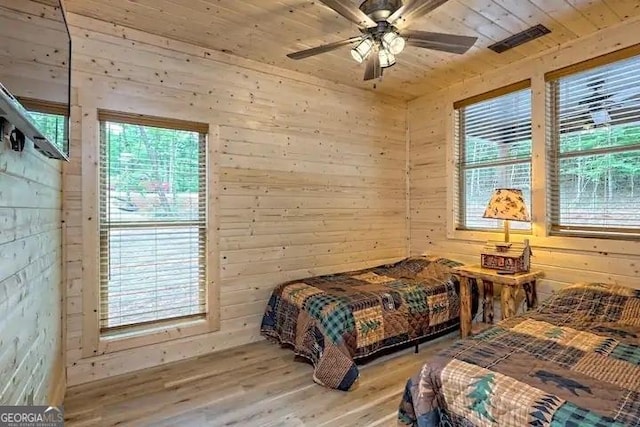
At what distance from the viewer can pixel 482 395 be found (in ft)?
Result: 4.61

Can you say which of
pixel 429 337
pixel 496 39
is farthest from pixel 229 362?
pixel 496 39

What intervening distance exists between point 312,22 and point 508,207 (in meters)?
2.20

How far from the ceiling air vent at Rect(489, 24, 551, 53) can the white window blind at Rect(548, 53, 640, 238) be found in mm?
472

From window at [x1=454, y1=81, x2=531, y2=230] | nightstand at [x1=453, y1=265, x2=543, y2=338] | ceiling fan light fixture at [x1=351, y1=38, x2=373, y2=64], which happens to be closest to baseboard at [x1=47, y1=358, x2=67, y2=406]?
ceiling fan light fixture at [x1=351, y1=38, x2=373, y2=64]

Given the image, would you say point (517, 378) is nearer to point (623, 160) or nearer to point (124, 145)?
point (623, 160)

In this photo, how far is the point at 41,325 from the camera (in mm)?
1804

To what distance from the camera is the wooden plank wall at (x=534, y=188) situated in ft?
9.21

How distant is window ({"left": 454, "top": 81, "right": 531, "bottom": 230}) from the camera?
3.42 meters

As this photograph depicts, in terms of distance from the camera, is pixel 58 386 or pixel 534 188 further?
pixel 534 188

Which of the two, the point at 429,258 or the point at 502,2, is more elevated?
the point at 502,2

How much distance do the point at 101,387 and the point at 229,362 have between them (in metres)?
0.88

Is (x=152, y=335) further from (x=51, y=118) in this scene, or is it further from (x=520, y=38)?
(x=520, y=38)

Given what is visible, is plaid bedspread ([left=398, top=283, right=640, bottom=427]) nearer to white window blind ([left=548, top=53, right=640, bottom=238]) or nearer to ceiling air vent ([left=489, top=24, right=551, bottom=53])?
white window blind ([left=548, top=53, right=640, bottom=238])

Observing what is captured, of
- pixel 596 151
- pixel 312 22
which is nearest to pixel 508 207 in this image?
pixel 596 151
